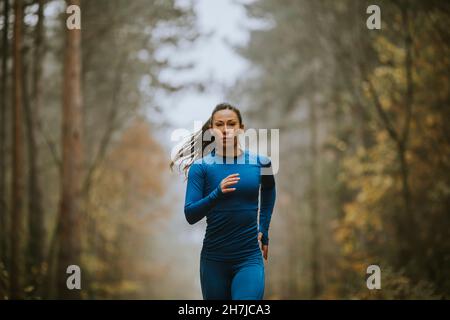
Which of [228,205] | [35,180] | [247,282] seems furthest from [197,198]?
[35,180]

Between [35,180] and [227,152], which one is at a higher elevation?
[35,180]

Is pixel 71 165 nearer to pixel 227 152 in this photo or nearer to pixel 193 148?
pixel 193 148

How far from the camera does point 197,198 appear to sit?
169 inches

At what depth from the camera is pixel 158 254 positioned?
1869 inches

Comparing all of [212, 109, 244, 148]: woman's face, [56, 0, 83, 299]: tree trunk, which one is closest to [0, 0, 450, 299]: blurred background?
[56, 0, 83, 299]: tree trunk

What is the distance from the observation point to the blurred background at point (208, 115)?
1098 cm

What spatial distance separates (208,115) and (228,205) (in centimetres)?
167

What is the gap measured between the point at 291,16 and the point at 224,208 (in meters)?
12.9

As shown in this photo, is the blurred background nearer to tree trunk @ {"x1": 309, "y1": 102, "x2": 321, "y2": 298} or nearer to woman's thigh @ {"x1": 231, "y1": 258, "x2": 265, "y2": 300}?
tree trunk @ {"x1": 309, "y1": 102, "x2": 321, "y2": 298}

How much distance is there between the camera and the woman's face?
4441mm

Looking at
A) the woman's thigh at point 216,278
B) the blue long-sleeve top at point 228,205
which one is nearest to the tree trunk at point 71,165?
the woman's thigh at point 216,278

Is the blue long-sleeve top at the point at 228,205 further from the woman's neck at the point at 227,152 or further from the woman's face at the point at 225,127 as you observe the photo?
the woman's face at the point at 225,127
